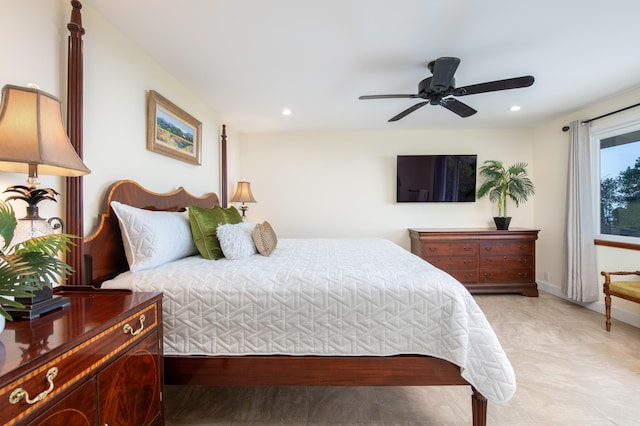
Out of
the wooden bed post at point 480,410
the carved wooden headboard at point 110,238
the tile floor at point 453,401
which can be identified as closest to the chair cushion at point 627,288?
the tile floor at point 453,401

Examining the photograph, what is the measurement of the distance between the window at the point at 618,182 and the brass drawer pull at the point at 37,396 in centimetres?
449

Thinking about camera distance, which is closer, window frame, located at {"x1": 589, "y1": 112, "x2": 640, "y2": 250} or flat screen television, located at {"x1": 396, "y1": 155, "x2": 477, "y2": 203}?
window frame, located at {"x1": 589, "y1": 112, "x2": 640, "y2": 250}

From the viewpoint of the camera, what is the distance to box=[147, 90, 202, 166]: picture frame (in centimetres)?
223

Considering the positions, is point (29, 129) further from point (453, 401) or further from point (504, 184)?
point (504, 184)

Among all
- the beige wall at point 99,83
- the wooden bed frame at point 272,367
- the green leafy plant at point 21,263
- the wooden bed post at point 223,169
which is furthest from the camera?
the wooden bed post at point 223,169

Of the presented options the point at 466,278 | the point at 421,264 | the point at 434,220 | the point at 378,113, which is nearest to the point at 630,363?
the point at 466,278

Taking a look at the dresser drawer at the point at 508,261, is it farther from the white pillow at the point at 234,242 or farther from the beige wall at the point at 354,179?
the white pillow at the point at 234,242

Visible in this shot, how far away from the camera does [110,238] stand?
1.76 meters

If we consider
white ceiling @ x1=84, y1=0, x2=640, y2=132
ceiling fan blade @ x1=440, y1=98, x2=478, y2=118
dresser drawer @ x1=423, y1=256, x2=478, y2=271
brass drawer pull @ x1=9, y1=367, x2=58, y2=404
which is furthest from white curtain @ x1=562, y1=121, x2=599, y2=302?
brass drawer pull @ x1=9, y1=367, x2=58, y2=404

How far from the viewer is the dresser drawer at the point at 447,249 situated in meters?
3.74

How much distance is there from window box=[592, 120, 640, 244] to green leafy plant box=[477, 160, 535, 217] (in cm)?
81

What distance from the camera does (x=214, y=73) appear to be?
2.46m

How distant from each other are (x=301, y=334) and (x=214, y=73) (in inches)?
90.5

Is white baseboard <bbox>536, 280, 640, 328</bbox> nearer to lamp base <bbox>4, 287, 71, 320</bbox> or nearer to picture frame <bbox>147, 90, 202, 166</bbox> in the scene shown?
lamp base <bbox>4, 287, 71, 320</bbox>
